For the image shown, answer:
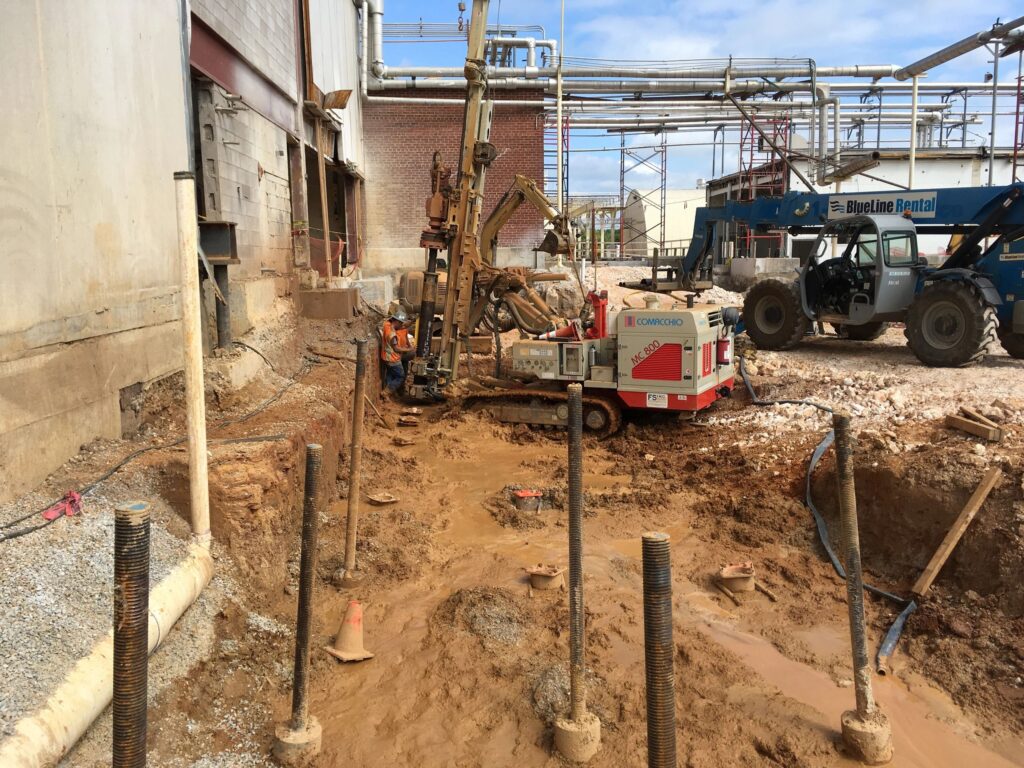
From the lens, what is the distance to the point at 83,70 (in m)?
5.26

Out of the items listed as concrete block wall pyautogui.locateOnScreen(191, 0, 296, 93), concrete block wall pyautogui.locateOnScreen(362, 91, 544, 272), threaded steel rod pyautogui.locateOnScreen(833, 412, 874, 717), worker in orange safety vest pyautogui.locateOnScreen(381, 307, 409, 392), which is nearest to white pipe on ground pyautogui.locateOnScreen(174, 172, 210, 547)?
threaded steel rod pyautogui.locateOnScreen(833, 412, 874, 717)

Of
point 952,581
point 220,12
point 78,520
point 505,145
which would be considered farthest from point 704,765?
point 505,145

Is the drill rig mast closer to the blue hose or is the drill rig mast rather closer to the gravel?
the blue hose

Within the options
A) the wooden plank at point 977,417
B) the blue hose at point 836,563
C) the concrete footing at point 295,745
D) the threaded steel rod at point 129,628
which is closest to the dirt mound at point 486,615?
the concrete footing at point 295,745

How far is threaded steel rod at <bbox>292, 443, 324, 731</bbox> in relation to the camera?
376 centimetres

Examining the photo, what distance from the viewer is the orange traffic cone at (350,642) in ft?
16.5

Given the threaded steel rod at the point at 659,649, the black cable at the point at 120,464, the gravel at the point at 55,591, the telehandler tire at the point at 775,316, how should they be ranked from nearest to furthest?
the threaded steel rod at the point at 659,649 < the gravel at the point at 55,591 < the black cable at the point at 120,464 < the telehandler tire at the point at 775,316

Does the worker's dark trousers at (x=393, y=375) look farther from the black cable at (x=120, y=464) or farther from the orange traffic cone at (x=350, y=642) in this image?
the orange traffic cone at (x=350, y=642)

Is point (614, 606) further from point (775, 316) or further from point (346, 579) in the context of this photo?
point (775, 316)

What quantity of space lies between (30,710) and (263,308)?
769 cm

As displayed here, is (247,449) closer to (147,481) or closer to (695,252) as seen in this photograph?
(147,481)

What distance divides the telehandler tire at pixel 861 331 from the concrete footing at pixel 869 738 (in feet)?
35.7

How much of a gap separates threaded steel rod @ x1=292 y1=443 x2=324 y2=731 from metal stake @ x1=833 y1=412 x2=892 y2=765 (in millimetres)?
2742

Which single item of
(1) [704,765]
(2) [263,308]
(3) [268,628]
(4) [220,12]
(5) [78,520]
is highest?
(4) [220,12]
